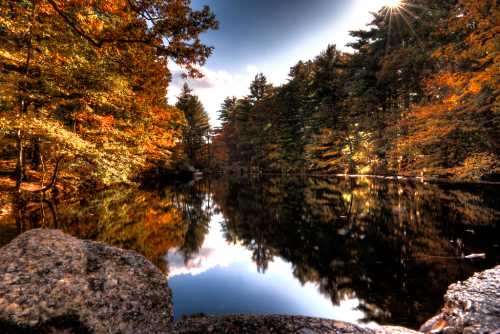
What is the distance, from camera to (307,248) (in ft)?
21.2

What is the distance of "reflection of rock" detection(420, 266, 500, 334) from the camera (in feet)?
8.24

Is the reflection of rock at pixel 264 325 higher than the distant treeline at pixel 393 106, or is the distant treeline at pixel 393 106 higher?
the distant treeline at pixel 393 106

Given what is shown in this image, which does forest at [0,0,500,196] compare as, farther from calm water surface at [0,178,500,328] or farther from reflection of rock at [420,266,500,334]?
reflection of rock at [420,266,500,334]

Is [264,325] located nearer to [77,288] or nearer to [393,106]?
[77,288]

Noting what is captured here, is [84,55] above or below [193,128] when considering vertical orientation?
below

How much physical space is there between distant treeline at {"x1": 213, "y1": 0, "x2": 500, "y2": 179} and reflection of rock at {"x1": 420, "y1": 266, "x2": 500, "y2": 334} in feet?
20.4

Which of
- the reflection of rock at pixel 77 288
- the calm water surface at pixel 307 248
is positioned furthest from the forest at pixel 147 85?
the reflection of rock at pixel 77 288

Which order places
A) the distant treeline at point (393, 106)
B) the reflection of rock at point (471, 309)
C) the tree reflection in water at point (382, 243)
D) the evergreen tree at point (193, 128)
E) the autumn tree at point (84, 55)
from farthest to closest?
the evergreen tree at point (193, 128)
the distant treeline at point (393, 106)
the autumn tree at point (84, 55)
the tree reflection in water at point (382, 243)
the reflection of rock at point (471, 309)

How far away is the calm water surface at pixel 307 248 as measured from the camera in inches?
164

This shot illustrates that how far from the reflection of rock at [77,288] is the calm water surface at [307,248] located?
0.97 meters

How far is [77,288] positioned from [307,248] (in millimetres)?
5172

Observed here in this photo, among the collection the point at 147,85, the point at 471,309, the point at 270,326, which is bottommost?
the point at 270,326

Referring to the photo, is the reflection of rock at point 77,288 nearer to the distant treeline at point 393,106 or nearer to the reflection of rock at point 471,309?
the reflection of rock at point 471,309

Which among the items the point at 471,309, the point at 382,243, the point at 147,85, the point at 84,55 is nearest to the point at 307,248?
the point at 382,243
